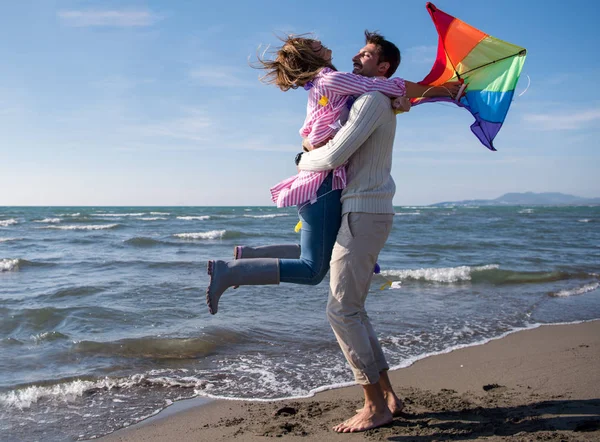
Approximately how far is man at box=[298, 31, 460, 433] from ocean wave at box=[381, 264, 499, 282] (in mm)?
7113

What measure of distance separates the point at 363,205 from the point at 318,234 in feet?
1.02

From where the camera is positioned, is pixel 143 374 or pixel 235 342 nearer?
pixel 143 374

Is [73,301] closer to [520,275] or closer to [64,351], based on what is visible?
[64,351]

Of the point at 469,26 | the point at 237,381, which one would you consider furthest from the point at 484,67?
the point at 237,381

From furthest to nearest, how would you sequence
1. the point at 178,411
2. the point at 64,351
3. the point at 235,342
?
the point at 235,342 → the point at 64,351 → the point at 178,411

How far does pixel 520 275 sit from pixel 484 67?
320 inches

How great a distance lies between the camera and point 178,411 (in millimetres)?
3668

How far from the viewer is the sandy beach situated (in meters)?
2.93

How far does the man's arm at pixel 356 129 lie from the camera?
2730 mm

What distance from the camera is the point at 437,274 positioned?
10.1 meters

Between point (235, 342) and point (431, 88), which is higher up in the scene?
point (431, 88)

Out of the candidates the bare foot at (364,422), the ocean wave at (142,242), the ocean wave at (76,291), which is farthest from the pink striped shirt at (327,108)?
the ocean wave at (142,242)

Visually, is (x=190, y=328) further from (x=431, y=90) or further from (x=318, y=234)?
(x=431, y=90)

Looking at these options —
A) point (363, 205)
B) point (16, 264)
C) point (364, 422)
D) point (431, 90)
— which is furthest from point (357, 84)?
point (16, 264)
